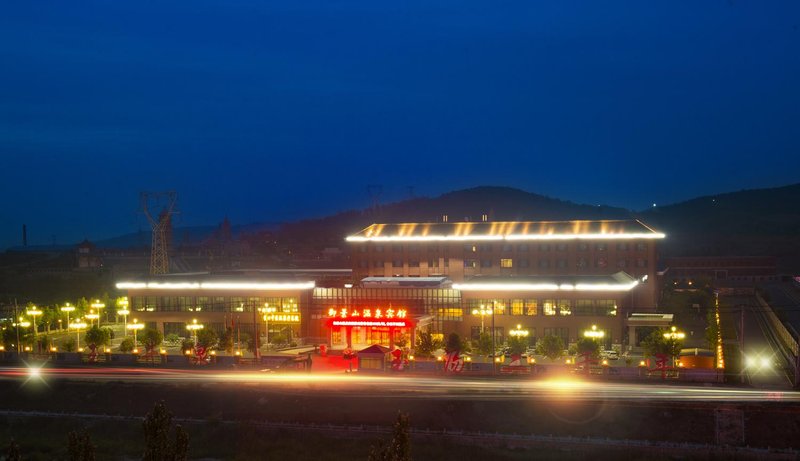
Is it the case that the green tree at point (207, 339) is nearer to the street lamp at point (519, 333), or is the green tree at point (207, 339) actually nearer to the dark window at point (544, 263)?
the street lamp at point (519, 333)

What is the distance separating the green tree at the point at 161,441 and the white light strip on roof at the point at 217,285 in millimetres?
26115

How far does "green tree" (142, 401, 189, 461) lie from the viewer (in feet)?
89.7

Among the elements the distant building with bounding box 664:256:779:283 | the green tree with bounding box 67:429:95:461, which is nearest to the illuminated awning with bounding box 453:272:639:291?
the green tree with bounding box 67:429:95:461

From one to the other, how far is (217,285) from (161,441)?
94.3ft

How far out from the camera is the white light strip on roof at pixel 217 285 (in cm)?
5456

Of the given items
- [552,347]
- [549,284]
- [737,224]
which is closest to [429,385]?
[552,347]

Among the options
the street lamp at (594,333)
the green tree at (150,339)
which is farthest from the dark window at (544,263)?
the green tree at (150,339)

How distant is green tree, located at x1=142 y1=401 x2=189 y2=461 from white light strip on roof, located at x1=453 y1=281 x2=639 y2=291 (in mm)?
27013

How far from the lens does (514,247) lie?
62781 millimetres

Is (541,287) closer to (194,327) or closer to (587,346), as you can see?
(587,346)

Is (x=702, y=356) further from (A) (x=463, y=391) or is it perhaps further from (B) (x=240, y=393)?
(B) (x=240, y=393)

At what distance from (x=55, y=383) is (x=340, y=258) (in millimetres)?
85593

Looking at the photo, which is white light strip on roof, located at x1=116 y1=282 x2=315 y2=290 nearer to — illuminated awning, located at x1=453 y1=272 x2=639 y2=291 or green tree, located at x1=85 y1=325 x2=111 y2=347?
green tree, located at x1=85 y1=325 x2=111 y2=347

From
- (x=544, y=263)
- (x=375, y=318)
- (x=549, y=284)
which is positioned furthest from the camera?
(x=544, y=263)
